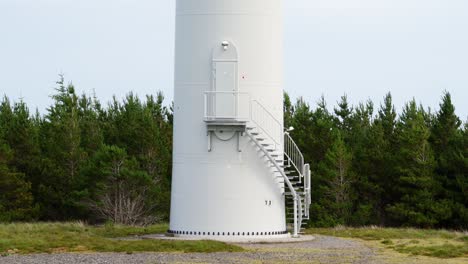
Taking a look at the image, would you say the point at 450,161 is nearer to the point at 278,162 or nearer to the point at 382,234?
the point at 382,234

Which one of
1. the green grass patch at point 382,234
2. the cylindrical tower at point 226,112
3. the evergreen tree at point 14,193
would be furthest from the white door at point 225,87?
the evergreen tree at point 14,193

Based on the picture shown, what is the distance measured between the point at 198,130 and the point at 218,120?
2.63ft

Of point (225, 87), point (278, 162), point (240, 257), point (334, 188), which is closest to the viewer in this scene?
point (240, 257)

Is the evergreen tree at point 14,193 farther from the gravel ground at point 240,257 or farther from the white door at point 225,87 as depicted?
the gravel ground at point 240,257

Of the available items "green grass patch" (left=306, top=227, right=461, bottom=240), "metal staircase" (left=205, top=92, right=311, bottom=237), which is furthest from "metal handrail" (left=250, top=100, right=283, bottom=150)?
"green grass patch" (left=306, top=227, right=461, bottom=240)

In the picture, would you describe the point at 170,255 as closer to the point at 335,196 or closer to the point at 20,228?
the point at 20,228

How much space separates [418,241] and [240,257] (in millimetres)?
8484

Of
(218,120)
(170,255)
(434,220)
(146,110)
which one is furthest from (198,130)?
(146,110)

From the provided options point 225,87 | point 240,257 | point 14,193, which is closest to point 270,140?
point 225,87

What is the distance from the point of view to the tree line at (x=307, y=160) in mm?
46281

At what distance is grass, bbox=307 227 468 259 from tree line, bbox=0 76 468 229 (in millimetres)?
10868

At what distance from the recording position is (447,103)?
52.8 meters

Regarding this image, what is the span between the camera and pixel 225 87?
3023cm

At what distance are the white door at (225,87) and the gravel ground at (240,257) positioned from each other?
15.0ft
